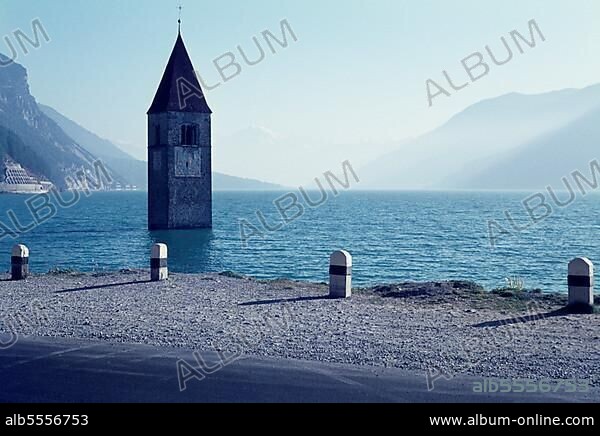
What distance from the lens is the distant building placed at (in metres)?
69.2

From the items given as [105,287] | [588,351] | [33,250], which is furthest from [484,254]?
[588,351]

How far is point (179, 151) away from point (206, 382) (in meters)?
61.8

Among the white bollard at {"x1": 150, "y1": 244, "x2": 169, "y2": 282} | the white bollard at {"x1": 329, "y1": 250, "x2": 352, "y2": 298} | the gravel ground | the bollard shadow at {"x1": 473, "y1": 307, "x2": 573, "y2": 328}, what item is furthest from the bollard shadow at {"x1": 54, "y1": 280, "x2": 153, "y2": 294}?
the bollard shadow at {"x1": 473, "y1": 307, "x2": 573, "y2": 328}

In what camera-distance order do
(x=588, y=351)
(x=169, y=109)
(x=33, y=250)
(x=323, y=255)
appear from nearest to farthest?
(x=588, y=351) < (x=323, y=255) < (x=33, y=250) < (x=169, y=109)

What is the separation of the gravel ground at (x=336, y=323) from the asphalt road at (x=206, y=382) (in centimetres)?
59

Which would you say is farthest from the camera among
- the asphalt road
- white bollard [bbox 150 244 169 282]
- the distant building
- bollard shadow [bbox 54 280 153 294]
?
the distant building

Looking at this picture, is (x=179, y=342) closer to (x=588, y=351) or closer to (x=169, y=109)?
(x=588, y=351)

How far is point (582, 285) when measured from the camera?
1329 centimetres

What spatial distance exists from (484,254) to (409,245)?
743 cm

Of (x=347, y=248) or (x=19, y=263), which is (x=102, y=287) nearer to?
(x=19, y=263)

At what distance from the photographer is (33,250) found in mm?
53094

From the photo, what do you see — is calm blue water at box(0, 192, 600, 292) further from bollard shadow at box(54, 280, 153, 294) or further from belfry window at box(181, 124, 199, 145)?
bollard shadow at box(54, 280, 153, 294)
